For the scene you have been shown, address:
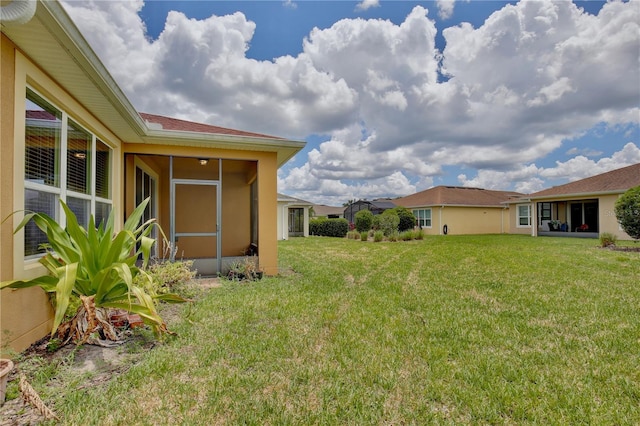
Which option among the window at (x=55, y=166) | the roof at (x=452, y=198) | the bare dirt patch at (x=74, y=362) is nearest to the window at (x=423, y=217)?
the roof at (x=452, y=198)

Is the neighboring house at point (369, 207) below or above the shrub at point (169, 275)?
above

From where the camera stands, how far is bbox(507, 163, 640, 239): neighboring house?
17.8 meters

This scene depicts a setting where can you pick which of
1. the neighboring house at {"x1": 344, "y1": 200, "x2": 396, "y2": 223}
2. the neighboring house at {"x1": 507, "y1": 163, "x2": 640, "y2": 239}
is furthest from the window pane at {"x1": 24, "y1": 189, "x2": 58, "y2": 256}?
the neighboring house at {"x1": 344, "y1": 200, "x2": 396, "y2": 223}

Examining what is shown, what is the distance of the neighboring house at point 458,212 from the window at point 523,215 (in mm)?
1951

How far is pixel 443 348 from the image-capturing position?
3.49 meters

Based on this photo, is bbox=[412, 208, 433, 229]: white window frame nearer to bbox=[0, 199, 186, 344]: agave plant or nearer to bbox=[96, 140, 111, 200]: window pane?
bbox=[96, 140, 111, 200]: window pane

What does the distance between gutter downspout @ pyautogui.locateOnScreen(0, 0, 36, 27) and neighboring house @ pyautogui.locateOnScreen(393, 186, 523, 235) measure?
24821mm

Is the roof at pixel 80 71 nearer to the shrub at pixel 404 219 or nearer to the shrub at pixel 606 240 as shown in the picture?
the shrub at pixel 606 240

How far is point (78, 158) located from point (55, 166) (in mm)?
756

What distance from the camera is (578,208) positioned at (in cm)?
2388

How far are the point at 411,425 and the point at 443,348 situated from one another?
4.97 ft

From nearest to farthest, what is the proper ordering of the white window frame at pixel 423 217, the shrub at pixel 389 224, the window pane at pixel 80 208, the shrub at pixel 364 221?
the window pane at pixel 80 208 → the shrub at pixel 389 224 → the shrub at pixel 364 221 → the white window frame at pixel 423 217

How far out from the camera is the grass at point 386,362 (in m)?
2.31

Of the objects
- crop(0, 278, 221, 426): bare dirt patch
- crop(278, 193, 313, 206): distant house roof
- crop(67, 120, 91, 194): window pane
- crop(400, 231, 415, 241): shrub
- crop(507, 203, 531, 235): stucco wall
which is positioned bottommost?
crop(0, 278, 221, 426): bare dirt patch
